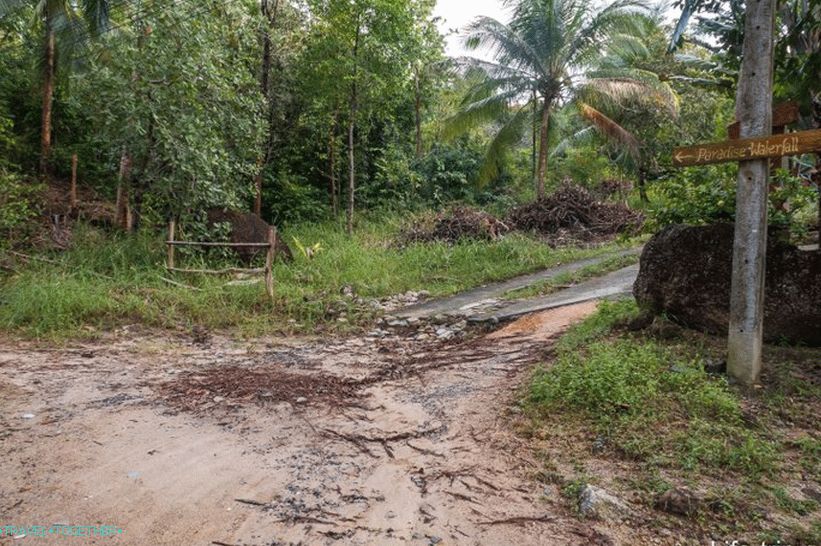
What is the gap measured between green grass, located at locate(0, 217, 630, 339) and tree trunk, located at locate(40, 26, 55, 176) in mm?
3975

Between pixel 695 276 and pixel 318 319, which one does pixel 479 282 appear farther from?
pixel 695 276

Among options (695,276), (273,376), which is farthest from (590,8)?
(273,376)

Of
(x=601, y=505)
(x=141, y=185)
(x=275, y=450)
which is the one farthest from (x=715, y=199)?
(x=141, y=185)

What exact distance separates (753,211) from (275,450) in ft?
11.8

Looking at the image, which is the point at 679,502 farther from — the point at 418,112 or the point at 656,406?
the point at 418,112

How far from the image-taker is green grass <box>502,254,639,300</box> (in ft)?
25.6

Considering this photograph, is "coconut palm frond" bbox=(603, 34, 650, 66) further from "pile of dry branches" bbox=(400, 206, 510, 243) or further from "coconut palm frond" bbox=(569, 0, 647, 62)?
"pile of dry branches" bbox=(400, 206, 510, 243)

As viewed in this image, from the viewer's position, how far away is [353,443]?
3277 mm

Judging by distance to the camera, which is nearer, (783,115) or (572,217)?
(783,115)

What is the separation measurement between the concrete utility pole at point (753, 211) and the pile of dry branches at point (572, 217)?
28.8 ft

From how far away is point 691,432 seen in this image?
299cm

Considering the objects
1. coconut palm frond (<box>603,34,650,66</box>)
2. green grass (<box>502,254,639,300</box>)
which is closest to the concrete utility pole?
green grass (<box>502,254,639,300</box>)

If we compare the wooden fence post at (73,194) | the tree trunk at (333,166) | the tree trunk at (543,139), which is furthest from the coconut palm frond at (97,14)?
the tree trunk at (543,139)

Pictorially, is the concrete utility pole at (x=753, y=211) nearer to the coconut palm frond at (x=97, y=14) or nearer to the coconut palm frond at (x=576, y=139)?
the coconut palm frond at (x=97, y=14)
